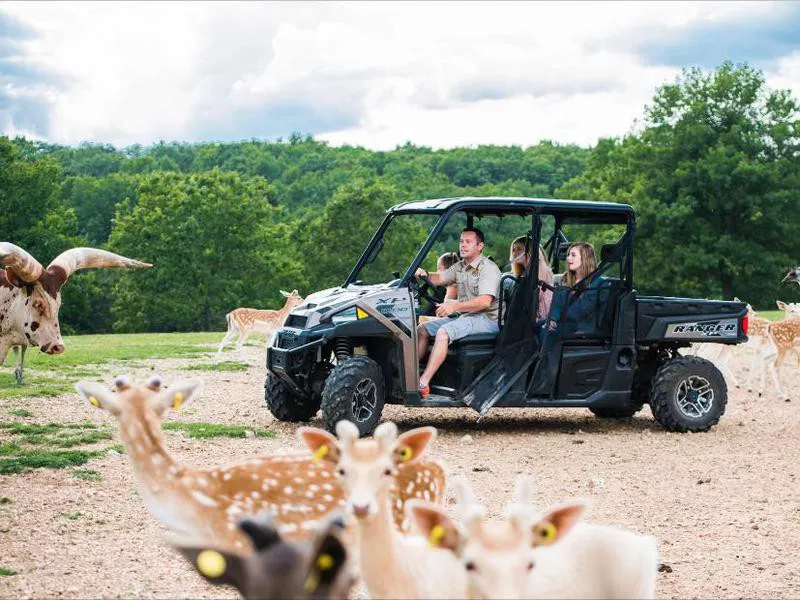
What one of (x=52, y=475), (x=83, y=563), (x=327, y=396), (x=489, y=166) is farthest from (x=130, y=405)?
(x=489, y=166)

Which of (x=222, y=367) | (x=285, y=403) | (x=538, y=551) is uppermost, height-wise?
(x=538, y=551)

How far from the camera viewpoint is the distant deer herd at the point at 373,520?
3445 millimetres

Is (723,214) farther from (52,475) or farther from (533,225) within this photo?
(52,475)

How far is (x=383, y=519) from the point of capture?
3.95 m

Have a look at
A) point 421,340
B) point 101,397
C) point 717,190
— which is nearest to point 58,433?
point 421,340

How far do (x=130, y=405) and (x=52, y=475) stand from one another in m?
6.07

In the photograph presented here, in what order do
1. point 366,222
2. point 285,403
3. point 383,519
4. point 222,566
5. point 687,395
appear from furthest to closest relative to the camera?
point 366,222 → point 285,403 → point 687,395 → point 383,519 → point 222,566

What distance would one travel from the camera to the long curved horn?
1139 centimetres

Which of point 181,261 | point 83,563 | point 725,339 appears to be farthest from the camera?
point 181,261

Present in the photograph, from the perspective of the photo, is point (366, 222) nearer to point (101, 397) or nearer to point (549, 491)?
point (549, 491)

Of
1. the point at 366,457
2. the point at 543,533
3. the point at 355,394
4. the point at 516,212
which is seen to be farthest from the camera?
the point at 516,212

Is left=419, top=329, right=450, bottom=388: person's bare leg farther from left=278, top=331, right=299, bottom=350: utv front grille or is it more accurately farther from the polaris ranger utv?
left=278, top=331, right=299, bottom=350: utv front grille

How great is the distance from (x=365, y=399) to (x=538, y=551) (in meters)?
7.42

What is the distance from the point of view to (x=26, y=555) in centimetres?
744
